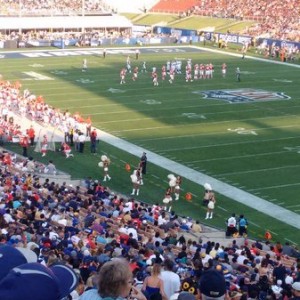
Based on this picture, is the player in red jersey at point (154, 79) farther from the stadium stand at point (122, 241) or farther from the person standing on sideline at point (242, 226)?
the person standing on sideline at point (242, 226)

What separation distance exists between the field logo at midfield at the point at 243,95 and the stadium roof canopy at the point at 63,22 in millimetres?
26522

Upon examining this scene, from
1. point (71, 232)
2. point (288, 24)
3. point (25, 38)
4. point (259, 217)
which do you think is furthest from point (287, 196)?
point (288, 24)

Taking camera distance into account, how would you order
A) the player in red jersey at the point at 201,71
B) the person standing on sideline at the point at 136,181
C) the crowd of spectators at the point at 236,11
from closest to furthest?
the person standing on sideline at the point at 136,181
the player in red jersey at the point at 201,71
the crowd of spectators at the point at 236,11

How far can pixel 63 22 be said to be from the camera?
6178 cm

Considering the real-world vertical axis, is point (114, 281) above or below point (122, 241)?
above

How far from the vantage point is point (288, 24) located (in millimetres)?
62312

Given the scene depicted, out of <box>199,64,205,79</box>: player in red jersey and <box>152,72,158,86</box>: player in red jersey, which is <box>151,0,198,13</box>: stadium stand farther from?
<box>152,72,158,86</box>: player in red jersey

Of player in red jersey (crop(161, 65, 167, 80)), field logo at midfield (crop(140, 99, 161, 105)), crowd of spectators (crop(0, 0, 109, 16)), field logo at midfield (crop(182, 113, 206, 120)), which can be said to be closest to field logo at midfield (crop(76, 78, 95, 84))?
player in red jersey (crop(161, 65, 167, 80))

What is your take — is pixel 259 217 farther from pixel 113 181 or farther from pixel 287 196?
pixel 113 181

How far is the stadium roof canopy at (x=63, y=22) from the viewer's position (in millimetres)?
59375

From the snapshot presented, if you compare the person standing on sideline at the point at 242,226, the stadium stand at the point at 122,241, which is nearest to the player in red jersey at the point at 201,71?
the stadium stand at the point at 122,241

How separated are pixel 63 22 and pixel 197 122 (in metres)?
34.2

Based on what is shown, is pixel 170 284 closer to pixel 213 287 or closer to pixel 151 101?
pixel 213 287

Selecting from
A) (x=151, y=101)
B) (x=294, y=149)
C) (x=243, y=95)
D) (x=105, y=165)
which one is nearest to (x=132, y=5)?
(x=243, y=95)
